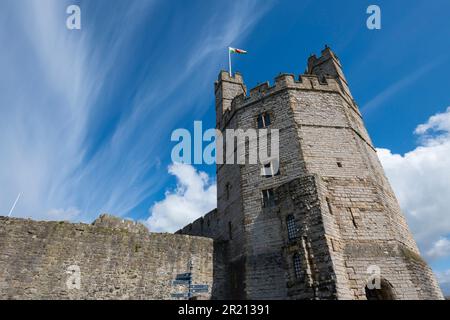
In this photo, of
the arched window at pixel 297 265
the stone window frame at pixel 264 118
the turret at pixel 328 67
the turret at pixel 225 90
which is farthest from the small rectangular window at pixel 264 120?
the arched window at pixel 297 265

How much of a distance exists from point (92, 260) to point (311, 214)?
9692mm

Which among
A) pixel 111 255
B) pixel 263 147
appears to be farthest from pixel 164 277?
pixel 263 147

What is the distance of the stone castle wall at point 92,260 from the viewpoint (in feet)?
37.6

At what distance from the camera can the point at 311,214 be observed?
40.3 ft

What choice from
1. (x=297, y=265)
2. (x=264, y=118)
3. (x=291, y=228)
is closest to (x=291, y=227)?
(x=291, y=228)

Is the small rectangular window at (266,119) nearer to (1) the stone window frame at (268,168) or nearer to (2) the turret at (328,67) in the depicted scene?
(1) the stone window frame at (268,168)

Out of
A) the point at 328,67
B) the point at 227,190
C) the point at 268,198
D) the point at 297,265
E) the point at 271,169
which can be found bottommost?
the point at 297,265

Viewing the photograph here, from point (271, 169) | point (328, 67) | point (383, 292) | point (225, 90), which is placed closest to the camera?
point (383, 292)

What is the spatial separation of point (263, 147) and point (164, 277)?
328 inches

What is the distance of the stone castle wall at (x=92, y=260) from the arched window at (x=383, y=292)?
684 centimetres

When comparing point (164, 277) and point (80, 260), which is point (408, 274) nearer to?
point (164, 277)

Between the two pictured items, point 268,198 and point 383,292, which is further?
point 268,198

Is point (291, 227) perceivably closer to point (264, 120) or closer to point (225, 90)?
point (264, 120)

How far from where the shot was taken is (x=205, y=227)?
20172 millimetres
